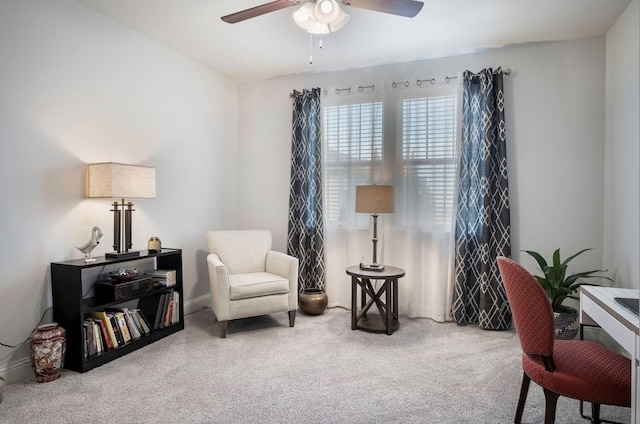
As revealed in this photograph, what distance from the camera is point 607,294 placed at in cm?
188

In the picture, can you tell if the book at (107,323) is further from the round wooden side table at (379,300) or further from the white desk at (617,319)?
the white desk at (617,319)

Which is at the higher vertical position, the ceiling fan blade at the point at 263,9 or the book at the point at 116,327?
the ceiling fan blade at the point at 263,9

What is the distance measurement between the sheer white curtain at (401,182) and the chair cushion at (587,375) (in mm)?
1871

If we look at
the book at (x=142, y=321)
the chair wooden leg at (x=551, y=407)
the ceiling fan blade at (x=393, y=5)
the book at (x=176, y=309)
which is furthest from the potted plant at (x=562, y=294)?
the book at (x=142, y=321)

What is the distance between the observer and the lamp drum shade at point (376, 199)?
3330 mm

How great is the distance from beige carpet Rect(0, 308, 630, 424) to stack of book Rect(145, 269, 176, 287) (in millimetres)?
438

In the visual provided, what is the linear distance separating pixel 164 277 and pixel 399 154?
2.39m

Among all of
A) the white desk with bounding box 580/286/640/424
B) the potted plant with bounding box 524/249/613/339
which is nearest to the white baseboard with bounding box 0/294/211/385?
the white desk with bounding box 580/286/640/424

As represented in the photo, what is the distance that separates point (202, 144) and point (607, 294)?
11.6ft

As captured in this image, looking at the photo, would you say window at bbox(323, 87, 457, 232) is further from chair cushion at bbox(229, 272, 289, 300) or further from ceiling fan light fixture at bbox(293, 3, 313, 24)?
ceiling fan light fixture at bbox(293, 3, 313, 24)

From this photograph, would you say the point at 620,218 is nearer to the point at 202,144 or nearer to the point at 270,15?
the point at 270,15

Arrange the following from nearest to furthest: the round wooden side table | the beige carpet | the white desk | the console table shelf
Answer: the white desk, the beige carpet, the console table shelf, the round wooden side table

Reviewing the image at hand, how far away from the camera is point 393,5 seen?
203 cm

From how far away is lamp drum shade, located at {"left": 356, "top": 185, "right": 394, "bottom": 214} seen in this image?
10.9ft
